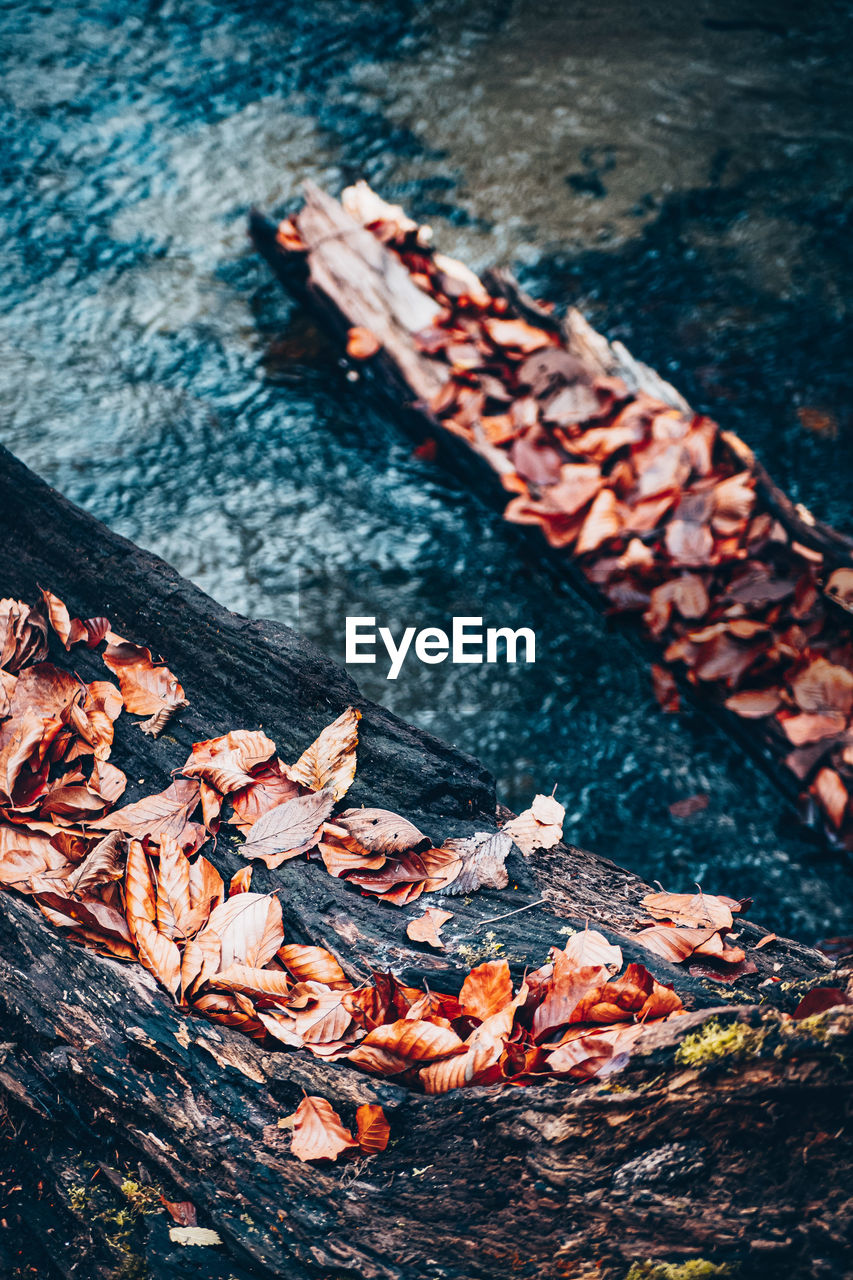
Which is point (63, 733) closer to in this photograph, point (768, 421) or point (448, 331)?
point (448, 331)

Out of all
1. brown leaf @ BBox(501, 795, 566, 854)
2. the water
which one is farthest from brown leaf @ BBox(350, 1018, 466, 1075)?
the water

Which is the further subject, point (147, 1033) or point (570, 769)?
point (570, 769)

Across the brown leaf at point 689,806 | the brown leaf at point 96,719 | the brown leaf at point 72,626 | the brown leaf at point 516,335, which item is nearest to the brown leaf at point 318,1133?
the brown leaf at point 96,719

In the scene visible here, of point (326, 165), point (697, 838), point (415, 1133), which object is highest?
point (326, 165)

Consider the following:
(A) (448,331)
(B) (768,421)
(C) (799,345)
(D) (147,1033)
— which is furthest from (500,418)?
(D) (147,1033)

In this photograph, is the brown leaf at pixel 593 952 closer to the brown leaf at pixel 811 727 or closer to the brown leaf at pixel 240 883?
the brown leaf at pixel 240 883

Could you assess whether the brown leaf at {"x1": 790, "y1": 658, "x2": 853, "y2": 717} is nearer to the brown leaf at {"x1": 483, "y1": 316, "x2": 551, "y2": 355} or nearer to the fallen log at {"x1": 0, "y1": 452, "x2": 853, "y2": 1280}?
the fallen log at {"x1": 0, "y1": 452, "x2": 853, "y2": 1280}
